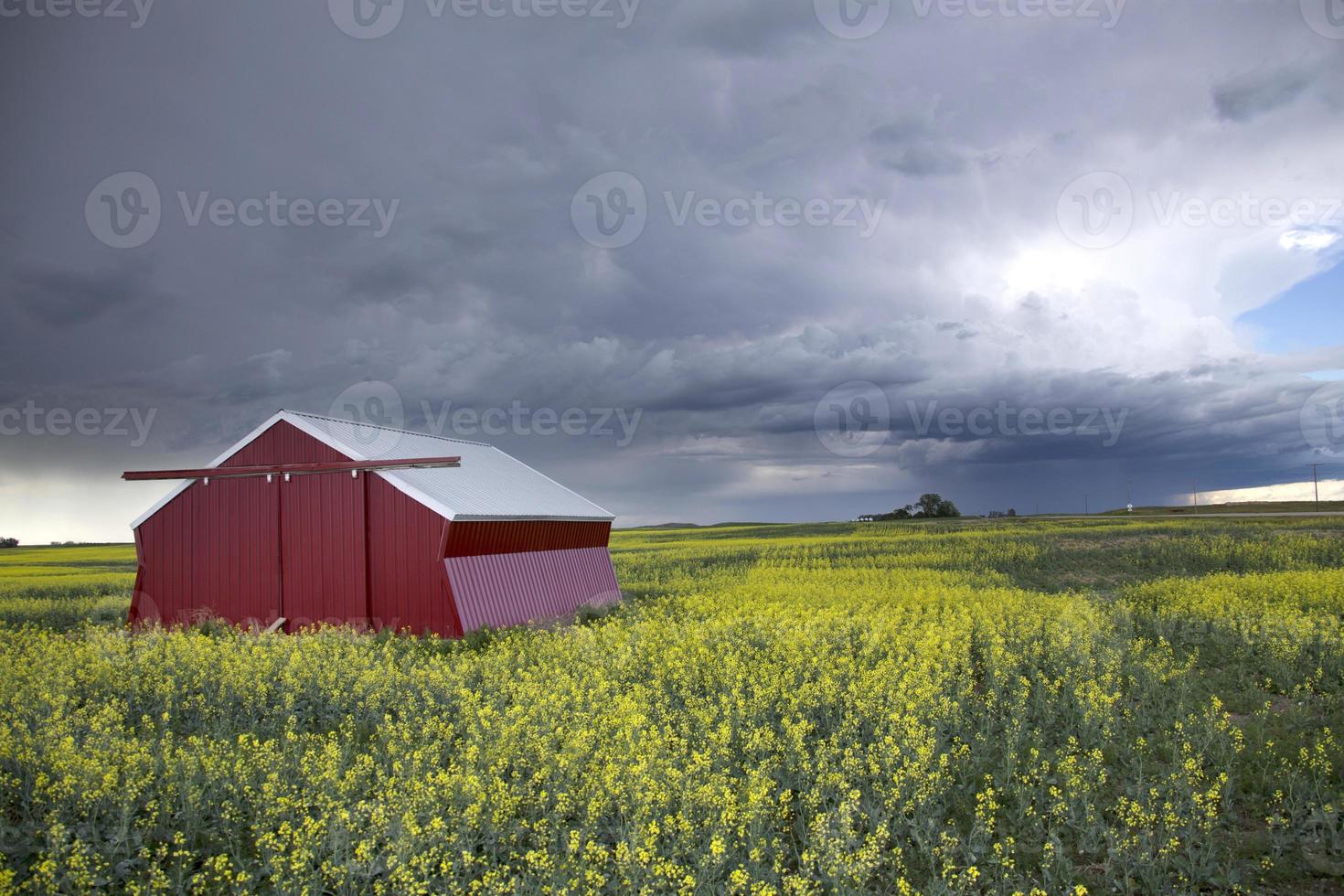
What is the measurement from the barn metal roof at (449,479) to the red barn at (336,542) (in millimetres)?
72

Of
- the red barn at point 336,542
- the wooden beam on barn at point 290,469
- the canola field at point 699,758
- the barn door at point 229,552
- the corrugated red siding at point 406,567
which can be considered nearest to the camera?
the canola field at point 699,758

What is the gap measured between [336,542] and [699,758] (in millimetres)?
16565

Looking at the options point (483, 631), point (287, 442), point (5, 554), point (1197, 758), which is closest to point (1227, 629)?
point (1197, 758)

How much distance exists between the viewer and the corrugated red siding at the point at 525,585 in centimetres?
2189

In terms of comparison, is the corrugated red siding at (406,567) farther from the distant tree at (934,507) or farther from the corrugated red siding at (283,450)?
the distant tree at (934,507)

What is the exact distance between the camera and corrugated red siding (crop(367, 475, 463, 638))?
70.5ft

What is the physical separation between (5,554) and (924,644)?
76.4 m

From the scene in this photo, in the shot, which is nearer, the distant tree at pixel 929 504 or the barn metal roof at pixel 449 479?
the barn metal roof at pixel 449 479

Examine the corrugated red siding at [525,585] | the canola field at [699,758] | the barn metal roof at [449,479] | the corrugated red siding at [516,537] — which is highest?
the barn metal roof at [449,479]

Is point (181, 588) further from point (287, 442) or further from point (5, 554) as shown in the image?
point (5, 554)

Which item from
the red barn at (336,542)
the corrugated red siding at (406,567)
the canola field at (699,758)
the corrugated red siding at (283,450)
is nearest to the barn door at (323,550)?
the red barn at (336,542)

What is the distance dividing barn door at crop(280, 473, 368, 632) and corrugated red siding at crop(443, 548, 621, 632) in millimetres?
2946

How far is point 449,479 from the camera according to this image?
82.7 feet

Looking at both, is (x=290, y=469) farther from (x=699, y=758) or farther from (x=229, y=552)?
(x=699, y=758)
